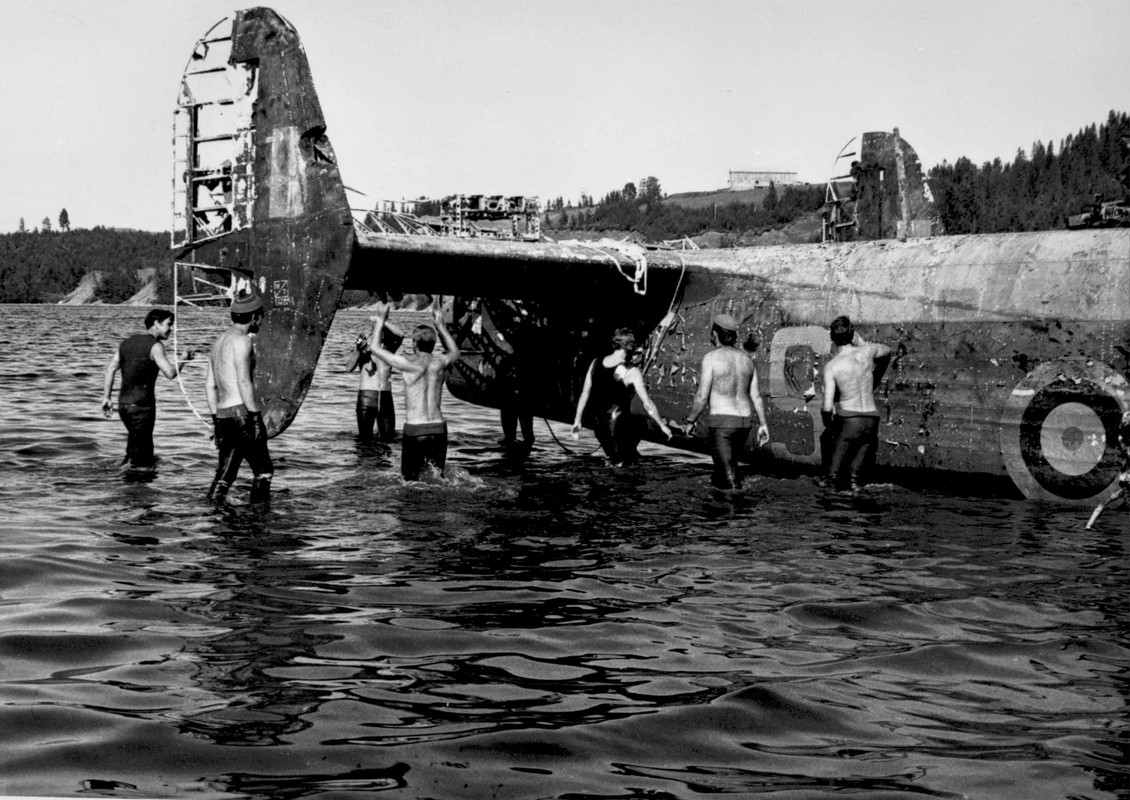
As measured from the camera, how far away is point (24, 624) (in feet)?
26.6

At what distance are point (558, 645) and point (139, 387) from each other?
1010 cm

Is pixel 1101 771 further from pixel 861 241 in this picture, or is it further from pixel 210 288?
pixel 210 288

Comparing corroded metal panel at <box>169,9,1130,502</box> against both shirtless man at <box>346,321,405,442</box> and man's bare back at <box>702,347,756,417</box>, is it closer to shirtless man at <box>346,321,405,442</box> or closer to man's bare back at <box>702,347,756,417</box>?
man's bare back at <box>702,347,756,417</box>

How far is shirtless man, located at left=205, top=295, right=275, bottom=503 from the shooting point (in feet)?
43.3

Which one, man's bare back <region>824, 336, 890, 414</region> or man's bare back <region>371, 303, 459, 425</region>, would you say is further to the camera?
man's bare back <region>371, 303, 459, 425</region>

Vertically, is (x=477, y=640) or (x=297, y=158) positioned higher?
(x=297, y=158)

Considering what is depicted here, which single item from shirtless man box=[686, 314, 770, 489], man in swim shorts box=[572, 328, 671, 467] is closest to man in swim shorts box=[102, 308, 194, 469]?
man in swim shorts box=[572, 328, 671, 467]

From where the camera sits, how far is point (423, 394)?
1423cm

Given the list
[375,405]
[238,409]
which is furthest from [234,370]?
[375,405]

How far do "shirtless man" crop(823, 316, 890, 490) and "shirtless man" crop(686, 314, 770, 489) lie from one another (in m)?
0.93

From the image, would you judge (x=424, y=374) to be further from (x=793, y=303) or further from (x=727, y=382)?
(x=793, y=303)

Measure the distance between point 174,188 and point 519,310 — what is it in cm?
623

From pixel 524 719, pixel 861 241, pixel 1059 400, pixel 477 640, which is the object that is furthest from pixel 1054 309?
pixel 524 719

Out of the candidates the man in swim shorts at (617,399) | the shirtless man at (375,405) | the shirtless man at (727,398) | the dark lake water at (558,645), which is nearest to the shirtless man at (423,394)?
the dark lake water at (558,645)
